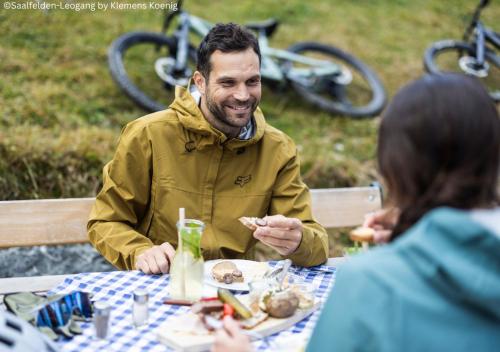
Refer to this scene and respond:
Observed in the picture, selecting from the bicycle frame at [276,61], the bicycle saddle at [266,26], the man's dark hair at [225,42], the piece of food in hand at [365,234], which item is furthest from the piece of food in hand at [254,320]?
the bicycle saddle at [266,26]

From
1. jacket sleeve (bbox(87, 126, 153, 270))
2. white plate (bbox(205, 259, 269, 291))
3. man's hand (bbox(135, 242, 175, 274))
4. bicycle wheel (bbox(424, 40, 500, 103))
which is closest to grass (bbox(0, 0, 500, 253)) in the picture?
bicycle wheel (bbox(424, 40, 500, 103))

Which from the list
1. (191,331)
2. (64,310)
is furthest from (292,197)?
(64,310)

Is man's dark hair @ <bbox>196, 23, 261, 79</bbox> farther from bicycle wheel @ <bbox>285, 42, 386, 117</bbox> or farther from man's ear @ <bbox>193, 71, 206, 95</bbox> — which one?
bicycle wheel @ <bbox>285, 42, 386, 117</bbox>

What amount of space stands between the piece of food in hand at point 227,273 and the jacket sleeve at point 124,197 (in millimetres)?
433

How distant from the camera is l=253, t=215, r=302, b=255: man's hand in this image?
2.45 metres

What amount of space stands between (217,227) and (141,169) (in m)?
0.44

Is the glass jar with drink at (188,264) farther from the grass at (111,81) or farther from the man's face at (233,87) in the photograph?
the grass at (111,81)

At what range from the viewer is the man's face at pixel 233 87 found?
291 centimetres

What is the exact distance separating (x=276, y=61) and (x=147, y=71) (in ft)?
4.91

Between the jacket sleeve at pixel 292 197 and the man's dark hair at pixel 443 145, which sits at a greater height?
the man's dark hair at pixel 443 145

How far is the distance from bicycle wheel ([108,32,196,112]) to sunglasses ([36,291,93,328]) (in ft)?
13.4

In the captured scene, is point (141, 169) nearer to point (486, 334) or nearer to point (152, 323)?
point (152, 323)

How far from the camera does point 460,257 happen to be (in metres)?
1.29

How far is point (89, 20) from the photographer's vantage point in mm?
7449
